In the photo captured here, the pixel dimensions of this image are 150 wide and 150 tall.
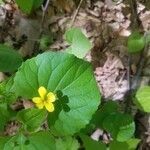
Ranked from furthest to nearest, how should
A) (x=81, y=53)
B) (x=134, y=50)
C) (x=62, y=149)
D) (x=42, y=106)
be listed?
(x=134, y=50) → (x=81, y=53) → (x=62, y=149) → (x=42, y=106)

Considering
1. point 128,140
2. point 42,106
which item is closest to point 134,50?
point 128,140

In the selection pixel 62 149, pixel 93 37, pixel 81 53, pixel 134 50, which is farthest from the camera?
→ pixel 93 37

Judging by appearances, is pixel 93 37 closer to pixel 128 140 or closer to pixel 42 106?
pixel 128 140

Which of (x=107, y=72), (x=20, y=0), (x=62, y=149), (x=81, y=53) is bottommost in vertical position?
(x=62, y=149)

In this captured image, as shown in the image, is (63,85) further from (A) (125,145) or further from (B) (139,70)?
(B) (139,70)

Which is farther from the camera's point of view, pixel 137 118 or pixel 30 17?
pixel 30 17

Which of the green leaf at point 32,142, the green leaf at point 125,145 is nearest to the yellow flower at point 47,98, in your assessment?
the green leaf at point 32,142

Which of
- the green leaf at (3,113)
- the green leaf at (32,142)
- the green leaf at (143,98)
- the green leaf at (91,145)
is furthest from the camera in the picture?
the green leaf at (143,98)

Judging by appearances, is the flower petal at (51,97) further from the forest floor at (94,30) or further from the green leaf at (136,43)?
the green leaf at (136,43)

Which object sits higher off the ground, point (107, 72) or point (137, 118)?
point (107, 72)
